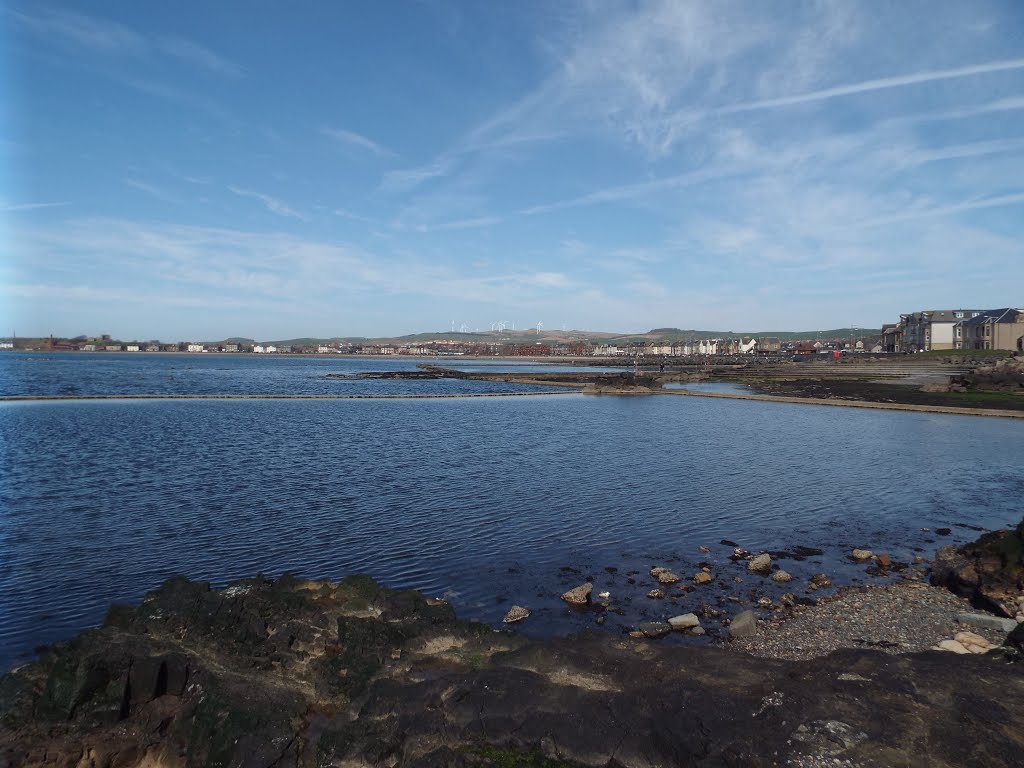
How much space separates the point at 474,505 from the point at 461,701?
15083 mm

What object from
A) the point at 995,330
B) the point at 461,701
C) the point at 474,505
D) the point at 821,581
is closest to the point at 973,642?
the point at 821,581

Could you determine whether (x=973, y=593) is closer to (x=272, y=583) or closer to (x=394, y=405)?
(x=272, y=583)

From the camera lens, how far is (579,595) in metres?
14.7

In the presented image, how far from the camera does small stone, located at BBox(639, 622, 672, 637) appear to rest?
1293 cm

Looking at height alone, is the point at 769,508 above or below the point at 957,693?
below

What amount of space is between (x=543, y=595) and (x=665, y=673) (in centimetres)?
606

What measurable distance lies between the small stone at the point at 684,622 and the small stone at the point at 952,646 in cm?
448

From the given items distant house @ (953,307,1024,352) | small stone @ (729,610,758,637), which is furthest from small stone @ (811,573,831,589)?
distant house @ (953,307,1024,352)

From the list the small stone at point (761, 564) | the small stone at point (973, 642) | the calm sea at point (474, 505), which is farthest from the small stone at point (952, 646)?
the small stone at point (761, 564)

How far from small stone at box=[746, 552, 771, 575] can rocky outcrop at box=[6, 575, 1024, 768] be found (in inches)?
275

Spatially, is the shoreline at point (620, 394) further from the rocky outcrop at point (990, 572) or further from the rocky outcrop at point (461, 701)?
the rocky outcrop at point (461, 701)

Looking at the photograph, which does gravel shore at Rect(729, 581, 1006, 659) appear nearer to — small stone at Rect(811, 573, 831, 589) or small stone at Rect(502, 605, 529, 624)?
small stone at Rect(811, 573, 831, 589)

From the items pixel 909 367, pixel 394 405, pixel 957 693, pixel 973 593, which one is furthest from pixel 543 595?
pixel 909 367

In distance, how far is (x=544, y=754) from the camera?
755 centimetres
